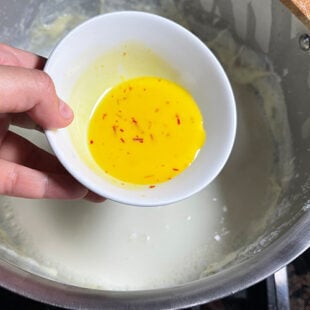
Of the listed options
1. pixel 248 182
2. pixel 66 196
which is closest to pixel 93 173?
pixel 66 196

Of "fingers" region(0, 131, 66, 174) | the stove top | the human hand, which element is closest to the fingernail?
the human hand

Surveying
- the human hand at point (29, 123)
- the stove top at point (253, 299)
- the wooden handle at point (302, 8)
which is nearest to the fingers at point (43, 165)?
the human hand at point (29, 123)

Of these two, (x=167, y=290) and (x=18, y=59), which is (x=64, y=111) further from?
(x=167, y=290)

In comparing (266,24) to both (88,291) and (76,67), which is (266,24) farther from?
(88,291)

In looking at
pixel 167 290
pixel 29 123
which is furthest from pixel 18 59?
pixel 167 290

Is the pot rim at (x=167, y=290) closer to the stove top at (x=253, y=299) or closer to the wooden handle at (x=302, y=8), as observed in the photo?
the stove top at (x=253, y=299)

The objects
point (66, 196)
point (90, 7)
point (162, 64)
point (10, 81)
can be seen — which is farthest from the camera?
point (90, 7)
